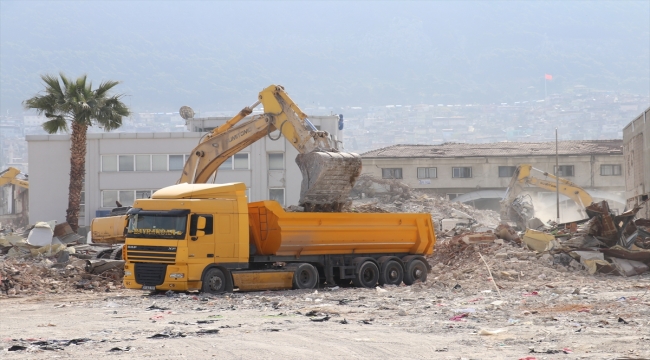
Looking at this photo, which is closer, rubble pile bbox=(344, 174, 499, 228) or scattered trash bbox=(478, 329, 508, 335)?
scattered trash bbox=(478, 329, 508, 335)

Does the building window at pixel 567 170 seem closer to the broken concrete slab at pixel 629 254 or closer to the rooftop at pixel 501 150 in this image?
the rooftop at pixel 501 150

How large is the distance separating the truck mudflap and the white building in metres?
29.2

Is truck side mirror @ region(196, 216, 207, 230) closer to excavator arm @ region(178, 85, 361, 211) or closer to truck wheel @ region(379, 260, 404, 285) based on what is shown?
excavator arm @ region(178, 85, 361, 211)

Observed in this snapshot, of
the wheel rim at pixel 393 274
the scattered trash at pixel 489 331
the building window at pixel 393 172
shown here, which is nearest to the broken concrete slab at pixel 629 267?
the wheel rim at pixel 393 274

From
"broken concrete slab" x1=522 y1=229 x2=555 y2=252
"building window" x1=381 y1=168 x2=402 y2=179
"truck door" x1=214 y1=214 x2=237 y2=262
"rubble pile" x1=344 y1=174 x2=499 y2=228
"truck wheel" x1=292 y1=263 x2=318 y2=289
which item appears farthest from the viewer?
"building window" x1=381 y1=168 x2=402 y2=179

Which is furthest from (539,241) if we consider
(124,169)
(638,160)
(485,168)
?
(485,168)

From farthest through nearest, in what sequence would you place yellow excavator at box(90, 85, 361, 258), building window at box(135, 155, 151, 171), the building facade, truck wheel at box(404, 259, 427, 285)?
1. the building facade
2. building window at box(135, 155, 151, 171)
3. truck wheel at box(404, 259, 427, 285)
4. yellow excavator at box(90, 85, 361, 258)

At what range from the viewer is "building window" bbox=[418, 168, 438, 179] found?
78625 mm

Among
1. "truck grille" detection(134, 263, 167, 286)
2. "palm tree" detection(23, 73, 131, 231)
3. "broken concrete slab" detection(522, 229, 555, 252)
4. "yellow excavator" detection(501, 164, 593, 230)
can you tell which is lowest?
"truck grille" detection(134, 263, 167, 286)

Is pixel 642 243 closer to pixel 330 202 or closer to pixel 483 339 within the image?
pixel 330 202

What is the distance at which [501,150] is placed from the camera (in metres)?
81.7

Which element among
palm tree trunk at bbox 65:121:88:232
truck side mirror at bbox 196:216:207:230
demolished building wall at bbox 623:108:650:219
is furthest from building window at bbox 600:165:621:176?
truck side mirror at bbox 196:216:207:230

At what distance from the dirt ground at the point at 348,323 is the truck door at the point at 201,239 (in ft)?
3.00

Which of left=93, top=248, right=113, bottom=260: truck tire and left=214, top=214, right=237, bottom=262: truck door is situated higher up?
left=214, top=214, right=237, bottom=262: truck door
